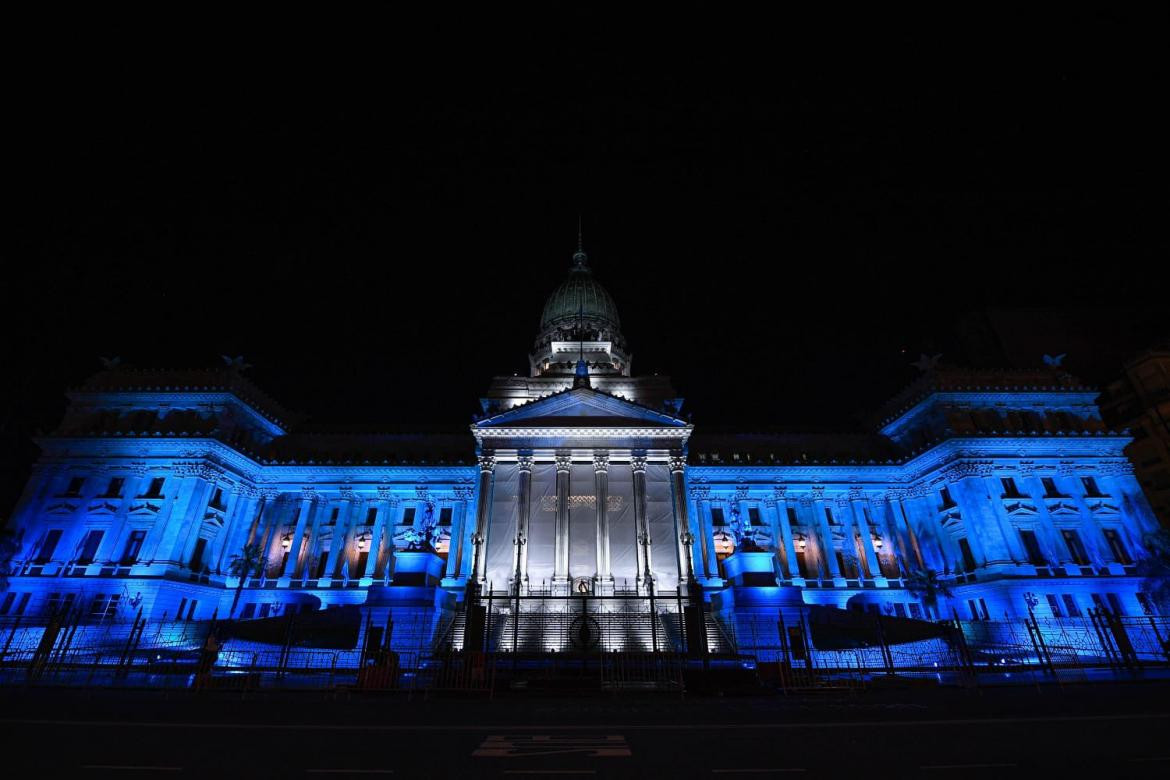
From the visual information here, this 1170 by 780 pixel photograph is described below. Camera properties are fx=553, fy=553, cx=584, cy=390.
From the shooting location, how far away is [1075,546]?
1446 inches

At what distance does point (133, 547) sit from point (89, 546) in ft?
9.42

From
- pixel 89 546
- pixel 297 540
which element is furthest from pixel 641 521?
pixel 89 546

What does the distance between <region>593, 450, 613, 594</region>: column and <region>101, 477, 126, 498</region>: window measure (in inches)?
1282

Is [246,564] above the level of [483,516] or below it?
below

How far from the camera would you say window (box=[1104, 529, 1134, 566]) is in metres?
36.2

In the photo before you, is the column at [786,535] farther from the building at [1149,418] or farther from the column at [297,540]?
the column at [297,540]

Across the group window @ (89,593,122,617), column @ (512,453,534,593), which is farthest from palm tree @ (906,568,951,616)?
window @ (89,593,122,617)

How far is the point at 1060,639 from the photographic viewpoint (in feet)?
97.9

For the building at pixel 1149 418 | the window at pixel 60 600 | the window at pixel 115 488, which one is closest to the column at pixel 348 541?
the window at pixel 60 600

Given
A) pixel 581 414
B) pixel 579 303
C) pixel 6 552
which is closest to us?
pixel 6 552

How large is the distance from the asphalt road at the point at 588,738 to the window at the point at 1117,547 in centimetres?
2892

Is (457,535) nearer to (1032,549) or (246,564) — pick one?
(246,564)

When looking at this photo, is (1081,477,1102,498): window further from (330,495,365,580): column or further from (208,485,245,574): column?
(208,485,245,574): column

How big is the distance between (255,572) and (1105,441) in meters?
61.4
